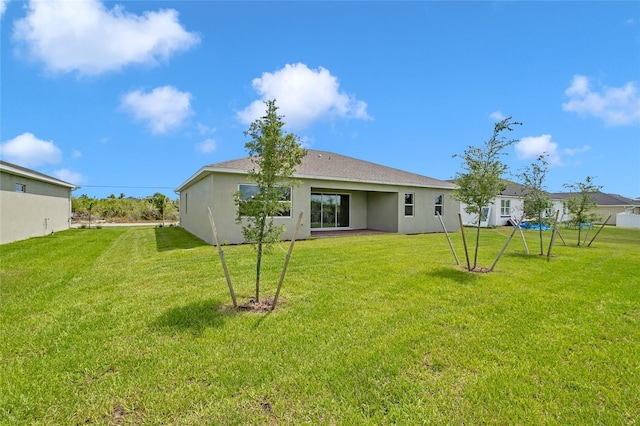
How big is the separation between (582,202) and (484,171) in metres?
7.63

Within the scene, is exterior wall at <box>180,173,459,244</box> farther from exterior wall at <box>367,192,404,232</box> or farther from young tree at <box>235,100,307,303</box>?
young tree at <box>235,100,307,303</box>

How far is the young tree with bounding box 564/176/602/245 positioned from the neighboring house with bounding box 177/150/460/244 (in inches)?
171

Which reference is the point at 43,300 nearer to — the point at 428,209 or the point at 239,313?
the point at 239,313

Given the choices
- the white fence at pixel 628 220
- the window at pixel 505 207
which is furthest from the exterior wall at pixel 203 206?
the white fence at pixel 628 220

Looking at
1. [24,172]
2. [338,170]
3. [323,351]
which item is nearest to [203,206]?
[338,170]

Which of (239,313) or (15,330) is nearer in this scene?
(15,330)

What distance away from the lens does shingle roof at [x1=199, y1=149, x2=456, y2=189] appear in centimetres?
1290

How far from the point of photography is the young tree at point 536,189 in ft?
32.8

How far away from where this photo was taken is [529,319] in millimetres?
4312

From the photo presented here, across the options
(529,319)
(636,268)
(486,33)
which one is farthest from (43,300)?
(486,33)

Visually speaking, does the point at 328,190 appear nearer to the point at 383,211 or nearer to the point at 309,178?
the point at 383,211

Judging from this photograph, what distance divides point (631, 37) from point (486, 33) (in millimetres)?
5130

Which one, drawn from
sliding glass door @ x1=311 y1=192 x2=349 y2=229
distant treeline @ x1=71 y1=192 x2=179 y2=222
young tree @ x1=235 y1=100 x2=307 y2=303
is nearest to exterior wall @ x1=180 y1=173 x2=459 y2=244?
sliding glass door @ x1=311 y1=192 x2=349 y2=229

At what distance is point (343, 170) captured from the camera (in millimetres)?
15875
